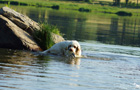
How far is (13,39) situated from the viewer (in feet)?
66.5

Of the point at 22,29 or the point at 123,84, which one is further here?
the point at 22,29

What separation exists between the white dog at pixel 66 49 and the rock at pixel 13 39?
4.40ft

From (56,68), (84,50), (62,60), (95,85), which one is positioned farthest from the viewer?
(84,50)

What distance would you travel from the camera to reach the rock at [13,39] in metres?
20.3

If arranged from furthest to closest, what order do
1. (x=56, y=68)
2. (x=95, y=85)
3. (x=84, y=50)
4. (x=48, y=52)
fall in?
(x=84, y=50)
(x=48, y=52)
(x=56, y=68)
(x=95, y=85)

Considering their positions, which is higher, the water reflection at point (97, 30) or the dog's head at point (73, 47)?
the dog's head at point (73, 47)

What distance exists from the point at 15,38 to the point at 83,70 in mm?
6432

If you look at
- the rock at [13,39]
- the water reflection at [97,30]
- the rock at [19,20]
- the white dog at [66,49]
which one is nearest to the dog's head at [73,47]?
the white dog at [66,49]

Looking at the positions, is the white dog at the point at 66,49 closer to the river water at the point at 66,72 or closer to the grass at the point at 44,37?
the river water at the point at 66,72

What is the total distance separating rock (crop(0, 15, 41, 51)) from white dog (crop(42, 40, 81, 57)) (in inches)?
52.8

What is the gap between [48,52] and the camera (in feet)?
64.1

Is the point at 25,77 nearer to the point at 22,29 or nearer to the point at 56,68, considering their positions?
the point at 56,68

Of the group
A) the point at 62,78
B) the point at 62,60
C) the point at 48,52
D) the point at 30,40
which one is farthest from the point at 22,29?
the point at 62,78

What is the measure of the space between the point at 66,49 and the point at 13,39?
3181 mm
